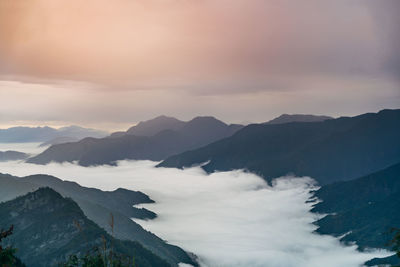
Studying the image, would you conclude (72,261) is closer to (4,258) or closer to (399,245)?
(4,258)

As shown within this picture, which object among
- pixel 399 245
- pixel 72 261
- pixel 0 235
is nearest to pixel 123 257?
pixel 0 235

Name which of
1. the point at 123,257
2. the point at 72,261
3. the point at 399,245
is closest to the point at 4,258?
the point at 72,261

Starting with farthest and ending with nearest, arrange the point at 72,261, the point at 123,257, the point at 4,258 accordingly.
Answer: the point at 72,261 → the point at 4,258 → the point at 123,257

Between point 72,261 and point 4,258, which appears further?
point 72,261

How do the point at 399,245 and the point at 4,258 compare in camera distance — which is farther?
the point at 399,245

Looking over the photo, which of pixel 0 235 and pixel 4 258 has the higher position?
pixel 0 235

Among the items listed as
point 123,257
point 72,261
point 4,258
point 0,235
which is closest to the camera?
point 123,257

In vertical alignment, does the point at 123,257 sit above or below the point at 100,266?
above

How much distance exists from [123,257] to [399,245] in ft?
135

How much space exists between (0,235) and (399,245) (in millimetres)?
49348

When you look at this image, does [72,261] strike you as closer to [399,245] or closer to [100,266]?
[100,266]

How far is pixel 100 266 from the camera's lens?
186 ft

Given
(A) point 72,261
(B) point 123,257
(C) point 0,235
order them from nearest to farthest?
1. (B) point 123,257
2. (C) point 0,235
3. (A) point 72,261

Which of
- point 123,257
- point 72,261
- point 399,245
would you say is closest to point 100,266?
point 72,261
